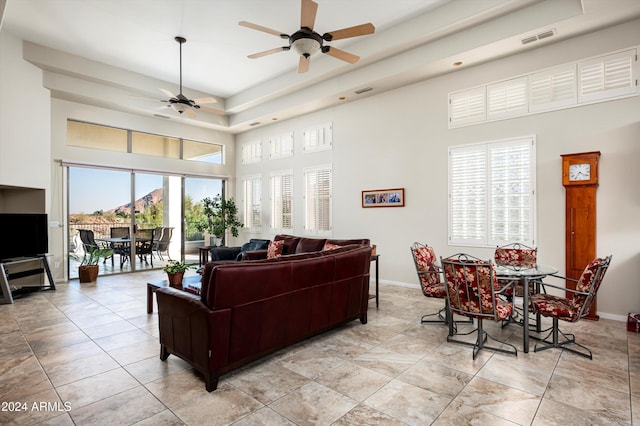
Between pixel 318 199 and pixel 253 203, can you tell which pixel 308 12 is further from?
pixel 253 203

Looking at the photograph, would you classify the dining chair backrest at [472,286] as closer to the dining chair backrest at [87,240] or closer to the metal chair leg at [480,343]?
the metal chair leg at [480,343]

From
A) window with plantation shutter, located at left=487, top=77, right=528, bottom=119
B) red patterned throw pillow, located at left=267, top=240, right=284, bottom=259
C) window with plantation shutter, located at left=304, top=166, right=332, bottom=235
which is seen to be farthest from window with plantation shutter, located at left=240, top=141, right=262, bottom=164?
window with plantation shutter, located at left=487, top=77, right=528, bottom=119

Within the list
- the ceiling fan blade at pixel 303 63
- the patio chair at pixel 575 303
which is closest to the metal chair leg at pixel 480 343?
the patio chair at pixel 575 303

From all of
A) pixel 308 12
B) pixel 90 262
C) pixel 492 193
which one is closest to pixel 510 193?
pixel 492 193

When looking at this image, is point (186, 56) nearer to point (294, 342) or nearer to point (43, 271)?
point (43, 271)

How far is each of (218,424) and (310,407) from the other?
613 millimetres

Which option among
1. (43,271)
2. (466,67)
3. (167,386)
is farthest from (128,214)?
(466,67)

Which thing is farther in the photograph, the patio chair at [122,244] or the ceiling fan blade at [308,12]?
the patio chair at [122,244]

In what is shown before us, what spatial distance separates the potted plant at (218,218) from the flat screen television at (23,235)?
3437mm

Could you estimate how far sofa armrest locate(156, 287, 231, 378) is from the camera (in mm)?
2516

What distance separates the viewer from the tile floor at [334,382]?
2.23m

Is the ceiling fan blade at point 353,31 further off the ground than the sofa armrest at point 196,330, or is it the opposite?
the ceiling fan blade at point 353,31

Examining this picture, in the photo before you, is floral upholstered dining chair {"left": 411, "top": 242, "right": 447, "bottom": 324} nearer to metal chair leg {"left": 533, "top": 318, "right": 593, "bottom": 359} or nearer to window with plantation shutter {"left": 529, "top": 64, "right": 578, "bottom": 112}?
metal chair leg {"left": 533, "top": 318, "right": 593, "bottom": 359}

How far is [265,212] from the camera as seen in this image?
8781 millimetres
